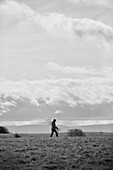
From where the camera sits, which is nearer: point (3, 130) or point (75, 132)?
point (75, 132)

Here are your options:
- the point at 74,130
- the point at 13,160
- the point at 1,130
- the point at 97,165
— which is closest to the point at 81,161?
the point at 97,165

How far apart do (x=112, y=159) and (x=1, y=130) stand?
58.6 metres

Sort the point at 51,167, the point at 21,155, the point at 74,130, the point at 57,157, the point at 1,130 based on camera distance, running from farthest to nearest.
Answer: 1. the point at 1,130
2. the point at 74,130
3. the point at 21,155
4. the point at 57,157
5. the point at 51,167

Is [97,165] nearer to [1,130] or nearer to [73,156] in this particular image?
[73,156]

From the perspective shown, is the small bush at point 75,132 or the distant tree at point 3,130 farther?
the distant tree at point 3,130

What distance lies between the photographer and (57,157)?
95.0 feet

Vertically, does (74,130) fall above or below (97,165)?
above

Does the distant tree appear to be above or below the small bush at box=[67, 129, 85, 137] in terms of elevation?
above

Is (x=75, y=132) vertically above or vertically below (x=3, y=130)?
below

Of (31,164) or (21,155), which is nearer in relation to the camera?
(31,164)

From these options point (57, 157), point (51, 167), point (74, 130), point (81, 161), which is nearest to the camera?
point (51, 167)

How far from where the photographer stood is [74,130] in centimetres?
6288

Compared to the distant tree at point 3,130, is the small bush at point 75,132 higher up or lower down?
lower down

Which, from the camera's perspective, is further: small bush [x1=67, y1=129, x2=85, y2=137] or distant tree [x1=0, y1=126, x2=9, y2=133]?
distant tree [x1=0, y1=126, x2=9, y2=133]
